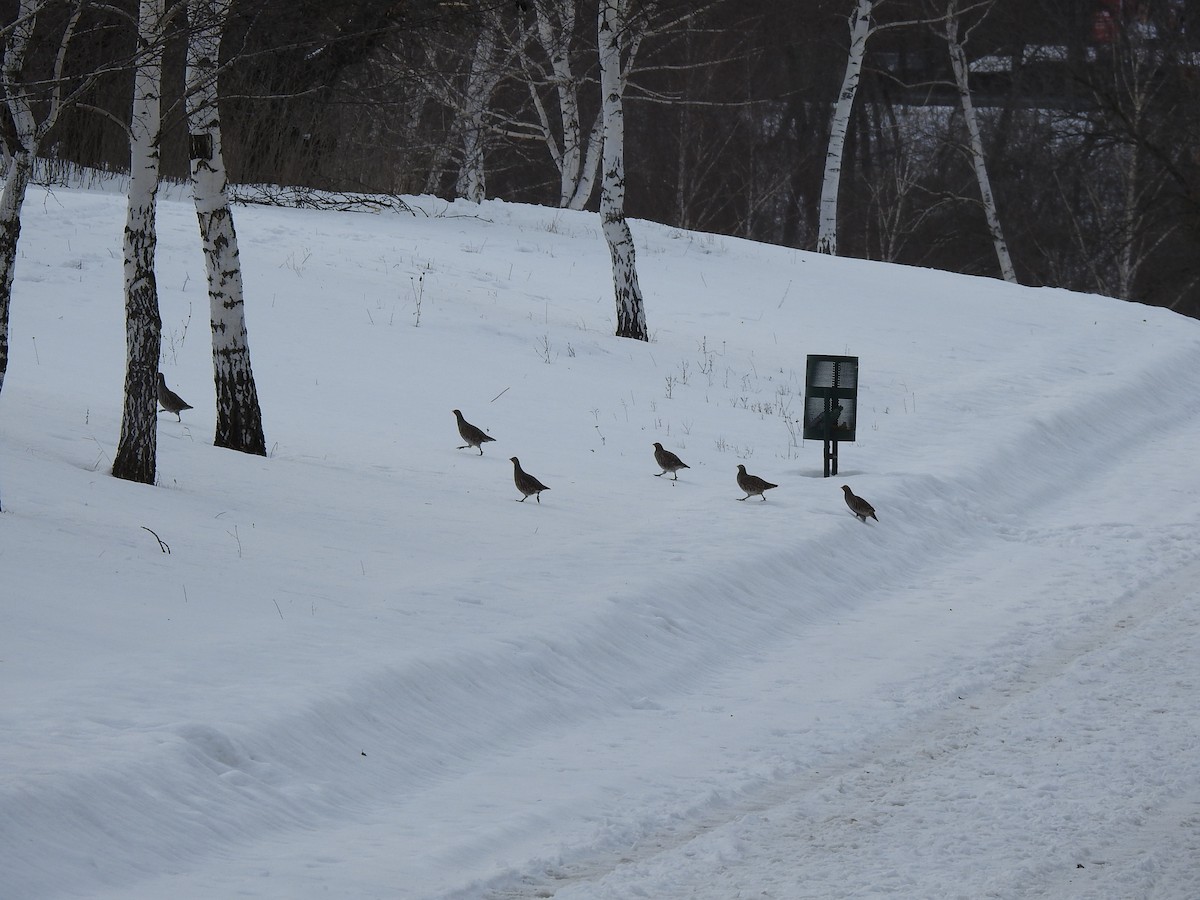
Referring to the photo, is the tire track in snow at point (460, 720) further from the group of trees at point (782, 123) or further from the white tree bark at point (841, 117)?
the white tree bark at point (841, 117)

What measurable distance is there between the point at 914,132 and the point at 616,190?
26.4 m

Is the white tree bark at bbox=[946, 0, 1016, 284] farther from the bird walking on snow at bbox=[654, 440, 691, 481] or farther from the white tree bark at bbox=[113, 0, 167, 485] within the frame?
the white tree bark at bbox=[113, 0, 167, 485]

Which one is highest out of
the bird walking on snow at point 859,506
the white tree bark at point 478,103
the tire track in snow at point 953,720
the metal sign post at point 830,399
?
the white tree bark at point 478,103

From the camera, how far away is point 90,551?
760 centimetres

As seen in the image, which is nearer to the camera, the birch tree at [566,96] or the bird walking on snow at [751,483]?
the bird walking on snow at [751,483]

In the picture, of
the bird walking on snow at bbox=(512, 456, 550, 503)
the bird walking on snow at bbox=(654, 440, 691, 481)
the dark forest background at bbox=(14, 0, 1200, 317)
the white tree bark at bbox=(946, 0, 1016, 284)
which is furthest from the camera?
the dark forest background at bbox=(14, 0, 1200, 317)

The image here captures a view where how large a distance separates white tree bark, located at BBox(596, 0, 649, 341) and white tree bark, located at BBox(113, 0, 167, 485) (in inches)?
343

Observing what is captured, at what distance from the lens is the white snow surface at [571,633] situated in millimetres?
5125

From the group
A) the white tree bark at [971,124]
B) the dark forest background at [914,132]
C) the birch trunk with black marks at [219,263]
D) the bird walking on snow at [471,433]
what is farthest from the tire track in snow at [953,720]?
the white tree bark at [971,124]

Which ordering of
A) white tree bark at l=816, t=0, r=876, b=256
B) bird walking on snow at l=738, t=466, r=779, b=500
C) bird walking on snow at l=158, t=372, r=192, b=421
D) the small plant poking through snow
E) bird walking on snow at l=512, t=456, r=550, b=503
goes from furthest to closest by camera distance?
white tree bark at l=816, t=0, r=876, b=256 → the small plant poking through snow → bird walking on snow at l=158, t=372, r=192, b=421 → bird walking on snow at l=738, t=466, r=779, b=500 → bird walking on snow at l=512, t=456, r=550, b=503

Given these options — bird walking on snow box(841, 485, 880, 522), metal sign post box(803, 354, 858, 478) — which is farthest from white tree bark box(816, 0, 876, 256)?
bird walking on snow box(841, 485, 880, 522)

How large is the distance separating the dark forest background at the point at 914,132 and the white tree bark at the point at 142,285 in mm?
17327

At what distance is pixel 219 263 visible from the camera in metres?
10.7

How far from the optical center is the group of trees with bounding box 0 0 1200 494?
71.3 feet
